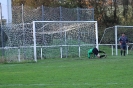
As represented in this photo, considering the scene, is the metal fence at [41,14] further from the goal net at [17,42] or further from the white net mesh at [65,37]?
the goal net at [17,42]

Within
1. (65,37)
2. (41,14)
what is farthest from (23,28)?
(65,37)

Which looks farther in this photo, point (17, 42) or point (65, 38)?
point (65, 38)

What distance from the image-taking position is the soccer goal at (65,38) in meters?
28.7

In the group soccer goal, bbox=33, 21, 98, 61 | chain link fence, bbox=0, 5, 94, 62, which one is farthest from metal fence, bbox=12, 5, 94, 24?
soccer goal, bbox=33, 21, 98, 61

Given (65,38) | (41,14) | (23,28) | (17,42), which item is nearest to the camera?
(17,42)

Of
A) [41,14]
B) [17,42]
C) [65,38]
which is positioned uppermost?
[41,14]

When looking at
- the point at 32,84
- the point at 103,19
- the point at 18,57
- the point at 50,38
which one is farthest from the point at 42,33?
the point at 103,19

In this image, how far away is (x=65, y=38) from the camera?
97.6 feet

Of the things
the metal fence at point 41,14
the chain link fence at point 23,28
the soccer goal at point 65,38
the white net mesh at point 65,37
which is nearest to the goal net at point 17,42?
the chain link fence at point 23,28

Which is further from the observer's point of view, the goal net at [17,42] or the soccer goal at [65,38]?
the soccer goal at [65,38]

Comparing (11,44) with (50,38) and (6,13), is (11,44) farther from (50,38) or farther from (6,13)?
(6,13)

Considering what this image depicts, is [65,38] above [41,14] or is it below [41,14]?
below

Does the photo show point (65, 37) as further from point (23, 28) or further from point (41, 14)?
point (23, 28)

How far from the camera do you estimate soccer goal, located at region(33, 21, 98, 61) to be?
28734 millimetres
